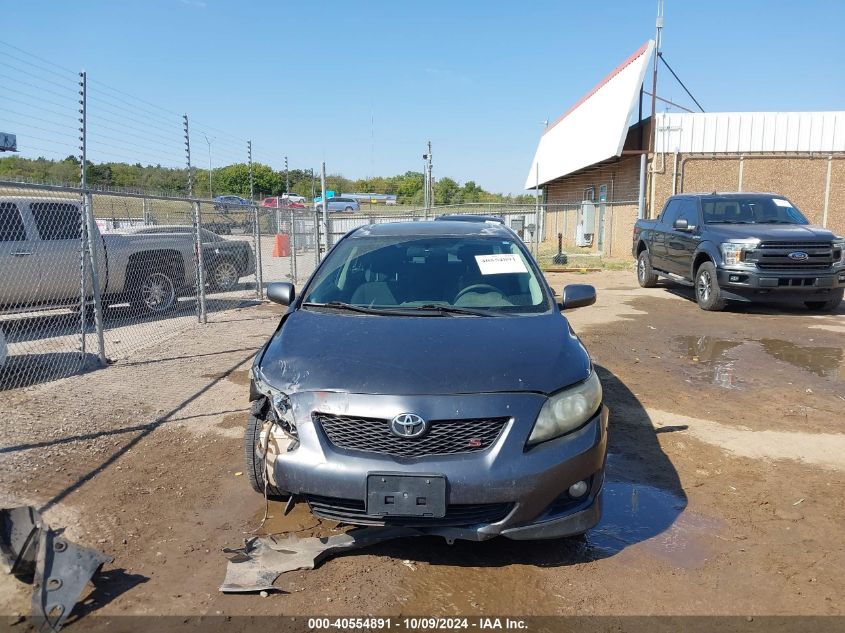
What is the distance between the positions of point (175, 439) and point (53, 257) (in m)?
5.37

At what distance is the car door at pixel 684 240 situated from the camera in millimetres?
11086

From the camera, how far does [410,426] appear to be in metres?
2.86

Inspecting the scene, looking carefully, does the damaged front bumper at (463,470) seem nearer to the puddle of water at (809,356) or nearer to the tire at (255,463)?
the tire at (255,463)

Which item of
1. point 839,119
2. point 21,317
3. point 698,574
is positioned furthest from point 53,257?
point 839,119

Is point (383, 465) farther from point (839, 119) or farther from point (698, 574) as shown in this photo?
point (839, 119)

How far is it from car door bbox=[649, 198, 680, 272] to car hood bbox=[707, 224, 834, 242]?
4.61ft

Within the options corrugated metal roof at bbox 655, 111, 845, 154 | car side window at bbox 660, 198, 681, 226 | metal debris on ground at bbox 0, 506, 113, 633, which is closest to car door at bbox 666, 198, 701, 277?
car side window at bbox 660, 198, 681, 226

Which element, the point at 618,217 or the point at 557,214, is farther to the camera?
the point at 557,214

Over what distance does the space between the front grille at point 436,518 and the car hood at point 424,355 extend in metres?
0.52

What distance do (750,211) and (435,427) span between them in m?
10.1

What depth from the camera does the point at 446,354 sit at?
3.24 m

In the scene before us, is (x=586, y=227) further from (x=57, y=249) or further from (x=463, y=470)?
(x=463, y=470)

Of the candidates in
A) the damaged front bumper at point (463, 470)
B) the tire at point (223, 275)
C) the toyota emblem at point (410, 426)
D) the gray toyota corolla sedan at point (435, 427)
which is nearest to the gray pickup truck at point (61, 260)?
the tire at point (223, 275)

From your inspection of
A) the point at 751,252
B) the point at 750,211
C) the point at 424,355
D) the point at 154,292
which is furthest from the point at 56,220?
the point at 750,211
